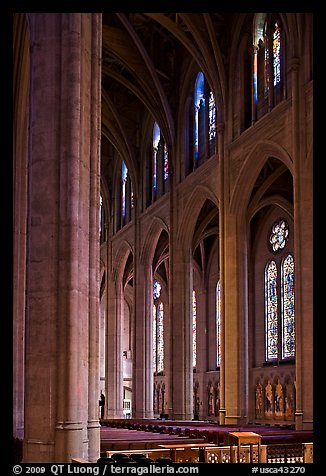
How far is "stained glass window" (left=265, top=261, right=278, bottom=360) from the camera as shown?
112 ft

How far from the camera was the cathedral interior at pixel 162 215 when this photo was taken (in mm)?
12961

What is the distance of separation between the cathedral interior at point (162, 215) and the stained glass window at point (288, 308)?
0.32 ft

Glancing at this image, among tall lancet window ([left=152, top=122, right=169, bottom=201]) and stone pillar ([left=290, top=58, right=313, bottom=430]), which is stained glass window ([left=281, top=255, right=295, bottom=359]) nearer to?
tall lancet window ([left=152, top=122, right=169, bottom=201])

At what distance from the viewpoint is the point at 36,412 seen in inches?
495

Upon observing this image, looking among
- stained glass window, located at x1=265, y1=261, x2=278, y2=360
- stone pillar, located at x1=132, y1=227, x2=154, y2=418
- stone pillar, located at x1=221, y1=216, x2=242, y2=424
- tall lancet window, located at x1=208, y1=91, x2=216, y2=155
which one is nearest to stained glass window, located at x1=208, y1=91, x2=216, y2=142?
tall lancet window, located at x1=208, y1=91, x2=216, y2=155

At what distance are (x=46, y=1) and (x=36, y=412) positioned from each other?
6.54 metres

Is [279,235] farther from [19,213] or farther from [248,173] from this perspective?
[19,213]

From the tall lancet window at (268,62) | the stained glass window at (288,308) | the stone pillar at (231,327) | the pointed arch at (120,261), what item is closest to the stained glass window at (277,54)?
the tall lancet window at (268,62)

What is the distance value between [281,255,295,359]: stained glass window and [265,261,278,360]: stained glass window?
2.15ft

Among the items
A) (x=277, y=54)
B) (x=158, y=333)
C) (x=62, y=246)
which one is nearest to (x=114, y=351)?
(x=158, y=333)

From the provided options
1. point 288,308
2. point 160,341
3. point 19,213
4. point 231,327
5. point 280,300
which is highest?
point 19,213

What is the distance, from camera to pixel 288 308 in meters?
33.2

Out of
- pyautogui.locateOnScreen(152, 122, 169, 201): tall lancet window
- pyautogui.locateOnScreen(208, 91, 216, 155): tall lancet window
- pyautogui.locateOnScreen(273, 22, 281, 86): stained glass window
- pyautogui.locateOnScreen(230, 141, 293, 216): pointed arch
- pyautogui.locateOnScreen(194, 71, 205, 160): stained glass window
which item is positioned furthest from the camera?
pyautogui.locateOnScreen(152, 122, 169, 201): tall lancet window

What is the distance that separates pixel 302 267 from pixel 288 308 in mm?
12861
